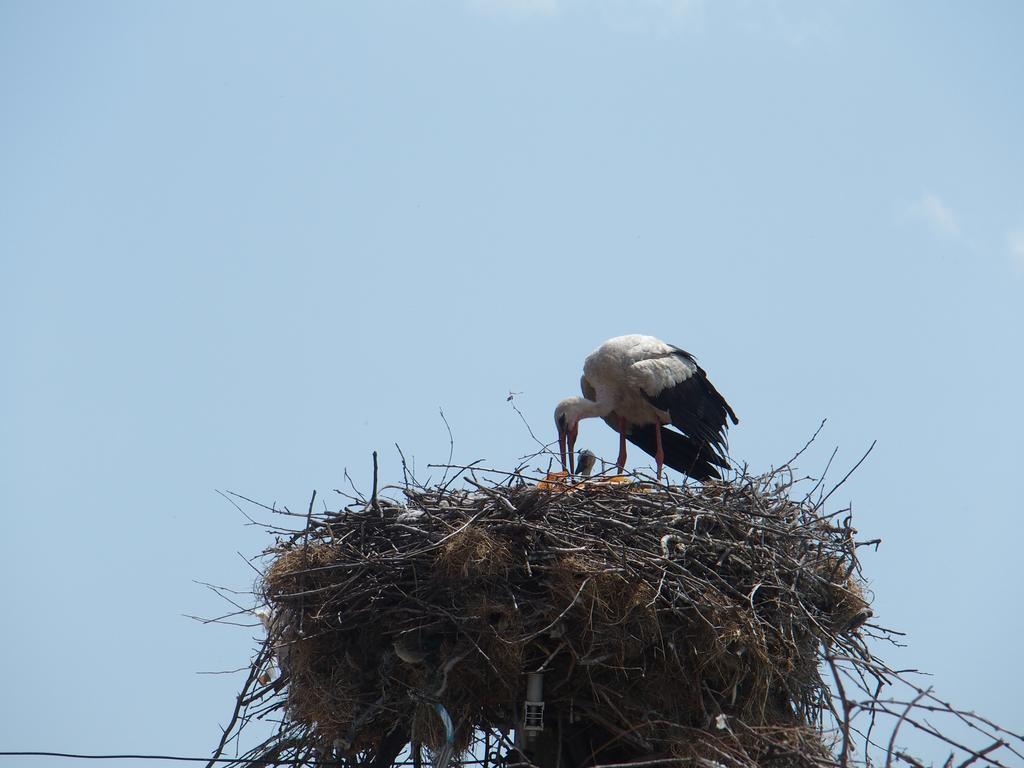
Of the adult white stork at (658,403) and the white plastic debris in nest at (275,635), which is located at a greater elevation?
the adult white stork at (658,403)

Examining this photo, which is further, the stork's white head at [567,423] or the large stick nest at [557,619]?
the stork's white head at [567,423]

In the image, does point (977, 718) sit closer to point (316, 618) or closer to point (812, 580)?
point (812, 580)

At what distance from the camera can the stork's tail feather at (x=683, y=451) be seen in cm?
947

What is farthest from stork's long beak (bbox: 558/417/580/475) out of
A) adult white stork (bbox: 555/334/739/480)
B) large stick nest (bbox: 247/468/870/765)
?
large stick nest (bbox: 247/468/870/765)

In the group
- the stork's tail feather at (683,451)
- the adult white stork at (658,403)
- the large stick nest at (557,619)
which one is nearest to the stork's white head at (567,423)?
the adult white stork at (658,403)

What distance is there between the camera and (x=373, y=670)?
615cm

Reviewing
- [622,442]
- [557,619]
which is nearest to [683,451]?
[622,442]

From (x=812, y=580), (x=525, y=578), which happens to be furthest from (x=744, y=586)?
(x=525, y=578)

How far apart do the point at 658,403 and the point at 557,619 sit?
3.92m

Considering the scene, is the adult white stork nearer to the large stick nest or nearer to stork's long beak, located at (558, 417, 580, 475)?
stork's long beak, located at (558, 417, 580, 475)

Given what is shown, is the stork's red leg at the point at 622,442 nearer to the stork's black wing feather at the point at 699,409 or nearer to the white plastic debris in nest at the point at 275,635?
the stork's black wing feather at the point at 699,409

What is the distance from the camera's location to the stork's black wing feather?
929 cm

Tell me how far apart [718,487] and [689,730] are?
149 centimetres

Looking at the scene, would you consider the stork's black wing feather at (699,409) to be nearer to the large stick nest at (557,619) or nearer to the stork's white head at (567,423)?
the stork's white head at (567,423)
